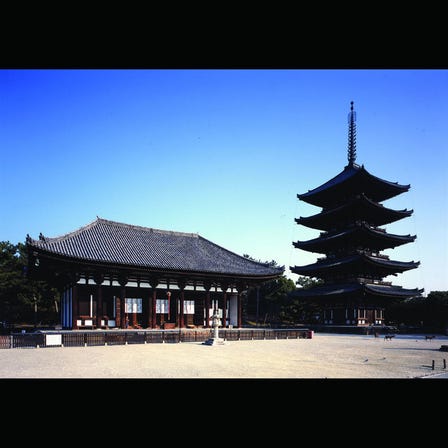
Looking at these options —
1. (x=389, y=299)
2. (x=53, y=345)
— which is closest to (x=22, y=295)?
(x=53, y=345)

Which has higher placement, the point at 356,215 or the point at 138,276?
the point at 356,215

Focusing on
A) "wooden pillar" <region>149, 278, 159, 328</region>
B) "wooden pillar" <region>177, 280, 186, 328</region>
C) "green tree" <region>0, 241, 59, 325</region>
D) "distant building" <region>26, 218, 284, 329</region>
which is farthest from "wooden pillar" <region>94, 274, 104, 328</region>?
"green tree" <region>0, 241, 59, 325</region>

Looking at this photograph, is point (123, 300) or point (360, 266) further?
point (360, 266)

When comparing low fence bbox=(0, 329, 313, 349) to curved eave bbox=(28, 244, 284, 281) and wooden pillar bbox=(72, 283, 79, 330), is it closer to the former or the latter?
wooden pillar bbox=(72, 283, 79, 330)

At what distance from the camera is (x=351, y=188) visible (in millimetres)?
39938

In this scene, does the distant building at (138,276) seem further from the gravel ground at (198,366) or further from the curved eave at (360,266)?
the curved eave at (360,266)

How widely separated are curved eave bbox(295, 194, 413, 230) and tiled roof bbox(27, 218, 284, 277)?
11521 mm

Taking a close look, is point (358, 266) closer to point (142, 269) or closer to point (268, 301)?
point (142, 269)

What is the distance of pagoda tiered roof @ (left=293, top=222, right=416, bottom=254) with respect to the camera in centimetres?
3706

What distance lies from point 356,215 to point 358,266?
544cm

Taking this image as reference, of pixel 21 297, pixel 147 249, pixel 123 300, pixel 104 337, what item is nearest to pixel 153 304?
pixel 123 300
